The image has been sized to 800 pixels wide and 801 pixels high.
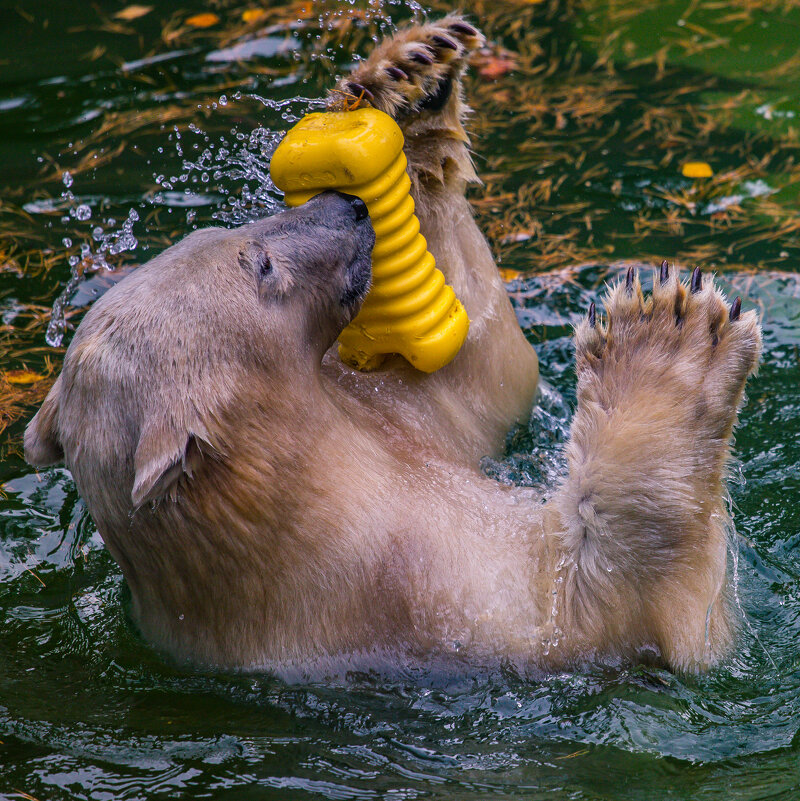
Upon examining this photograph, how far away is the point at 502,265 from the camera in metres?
6.36

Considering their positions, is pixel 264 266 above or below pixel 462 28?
below

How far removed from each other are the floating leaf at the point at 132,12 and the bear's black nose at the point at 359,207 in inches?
257

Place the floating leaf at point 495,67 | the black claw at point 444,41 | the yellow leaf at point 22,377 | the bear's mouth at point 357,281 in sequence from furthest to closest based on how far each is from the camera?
the floating leaf at point 495,67 < the yellow leaf at point 22,377 < the black claw at point 444,41 < the bear's mouth at point 357,281

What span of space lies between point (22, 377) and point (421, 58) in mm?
3036

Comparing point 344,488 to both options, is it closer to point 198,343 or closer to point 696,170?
point 198,343

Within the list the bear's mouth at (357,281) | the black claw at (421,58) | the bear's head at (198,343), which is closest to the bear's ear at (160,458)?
the bear's head at (198,343)

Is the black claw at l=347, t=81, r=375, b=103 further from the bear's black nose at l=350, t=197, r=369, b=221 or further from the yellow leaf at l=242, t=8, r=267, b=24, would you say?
the yellow leaf at l=242, t=8, r=267, b=24

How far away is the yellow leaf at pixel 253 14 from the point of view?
8984 millimetres

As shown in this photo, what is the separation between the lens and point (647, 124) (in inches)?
298

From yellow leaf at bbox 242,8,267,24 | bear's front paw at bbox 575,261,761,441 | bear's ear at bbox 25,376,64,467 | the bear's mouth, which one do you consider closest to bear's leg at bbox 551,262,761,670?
bear's front paw at bbox 575,261,761,441

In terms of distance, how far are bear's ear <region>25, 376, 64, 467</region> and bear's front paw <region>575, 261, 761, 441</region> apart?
188 centimetres

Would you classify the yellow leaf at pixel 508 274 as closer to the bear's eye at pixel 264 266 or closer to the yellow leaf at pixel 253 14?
the bear's eye at pixel 264 266

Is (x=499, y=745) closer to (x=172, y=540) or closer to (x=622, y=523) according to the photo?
(x=622, y=523)

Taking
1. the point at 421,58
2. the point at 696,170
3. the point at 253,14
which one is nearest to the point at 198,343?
the point at 421,58
